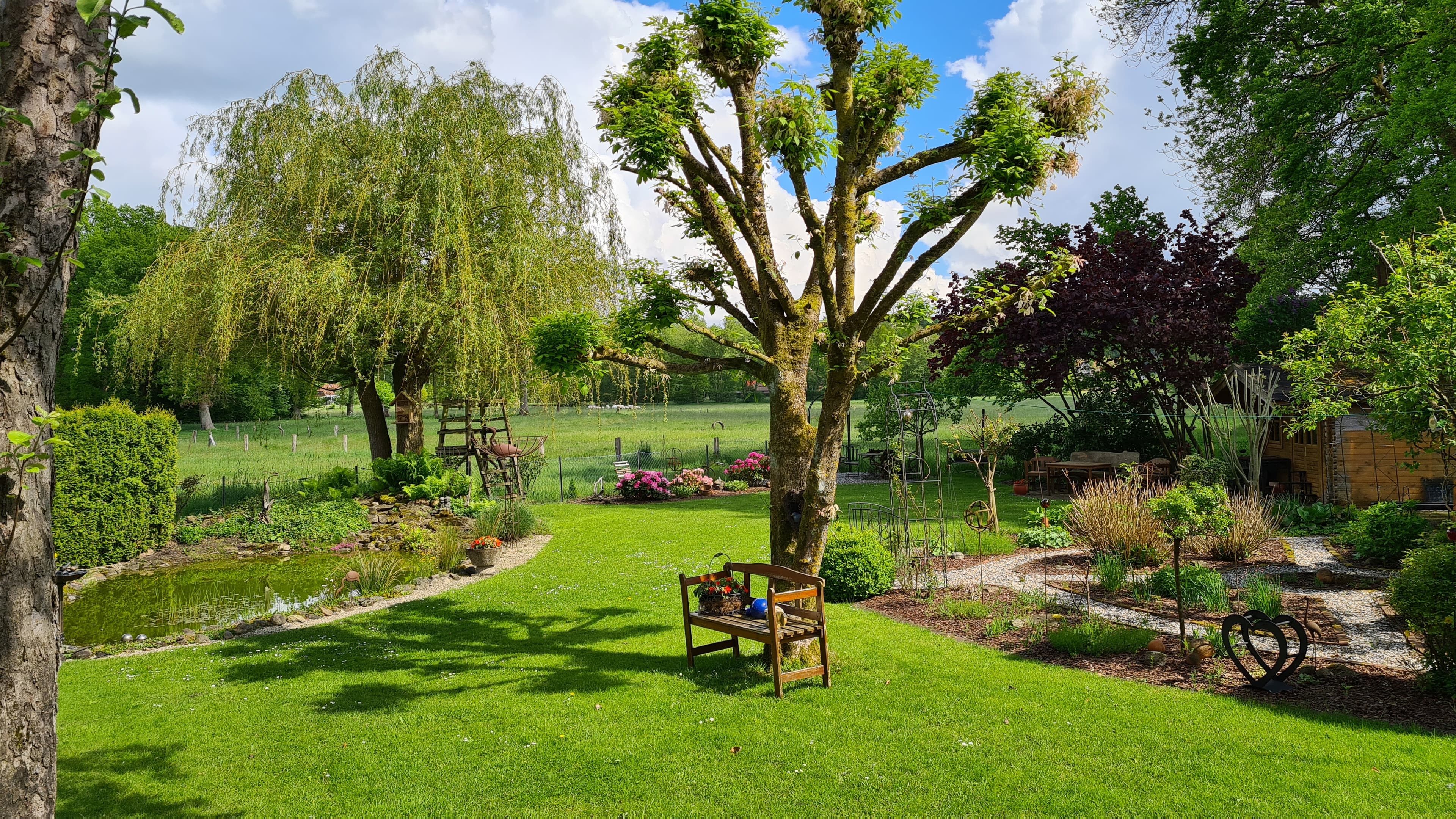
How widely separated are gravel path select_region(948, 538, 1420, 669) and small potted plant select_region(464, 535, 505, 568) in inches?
242

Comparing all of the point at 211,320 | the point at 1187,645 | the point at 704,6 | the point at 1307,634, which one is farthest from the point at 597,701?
the point at 211,320

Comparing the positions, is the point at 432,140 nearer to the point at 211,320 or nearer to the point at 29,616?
the point at 211,320

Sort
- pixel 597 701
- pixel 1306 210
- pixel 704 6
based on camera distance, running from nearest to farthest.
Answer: pixel 597 701
pixel 704 6
pixel 1306 210

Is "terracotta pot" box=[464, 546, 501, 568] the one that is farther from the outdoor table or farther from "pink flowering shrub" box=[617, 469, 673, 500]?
the outdoor table

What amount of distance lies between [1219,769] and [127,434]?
13.6m

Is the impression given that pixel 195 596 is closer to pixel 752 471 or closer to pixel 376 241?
pixel 376 241

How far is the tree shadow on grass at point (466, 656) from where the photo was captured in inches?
257

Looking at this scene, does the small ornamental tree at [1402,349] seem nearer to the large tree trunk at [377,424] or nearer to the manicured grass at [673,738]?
the manicured grass at [673,738]

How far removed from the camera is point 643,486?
61.9ft

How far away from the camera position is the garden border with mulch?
18.3 feet

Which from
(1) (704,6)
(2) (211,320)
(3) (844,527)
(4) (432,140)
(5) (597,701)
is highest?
(4) (432,140)

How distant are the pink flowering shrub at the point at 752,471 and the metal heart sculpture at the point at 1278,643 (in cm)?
1485

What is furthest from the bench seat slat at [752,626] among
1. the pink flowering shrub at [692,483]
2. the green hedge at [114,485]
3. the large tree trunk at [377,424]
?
the pink flowering shrub at [692,483]

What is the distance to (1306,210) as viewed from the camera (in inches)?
687
